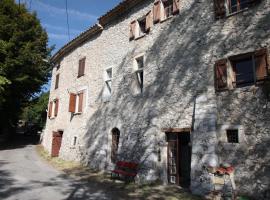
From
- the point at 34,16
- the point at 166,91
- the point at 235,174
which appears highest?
the point at 34,16

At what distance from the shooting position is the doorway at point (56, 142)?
1814 centimetres

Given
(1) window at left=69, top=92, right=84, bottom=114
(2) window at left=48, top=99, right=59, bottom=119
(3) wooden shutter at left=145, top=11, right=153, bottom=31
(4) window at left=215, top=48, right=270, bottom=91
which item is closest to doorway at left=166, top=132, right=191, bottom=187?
(4) window at left=215, top=48, right=270, bottom=91

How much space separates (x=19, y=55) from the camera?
60.3 ft

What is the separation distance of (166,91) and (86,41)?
856 centimetres

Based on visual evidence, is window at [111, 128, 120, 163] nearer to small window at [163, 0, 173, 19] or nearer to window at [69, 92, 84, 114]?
window at [69, 92, 84, 114]

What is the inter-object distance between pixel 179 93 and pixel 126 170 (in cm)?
423

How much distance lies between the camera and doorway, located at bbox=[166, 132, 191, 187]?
9.68m

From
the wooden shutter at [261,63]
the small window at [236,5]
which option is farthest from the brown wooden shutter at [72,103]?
the wooden shutter at [261,63]

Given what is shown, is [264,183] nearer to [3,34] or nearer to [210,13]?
[210,13]

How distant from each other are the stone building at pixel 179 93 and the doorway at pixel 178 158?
0.04 m

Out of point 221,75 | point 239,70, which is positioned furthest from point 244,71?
point 221,75

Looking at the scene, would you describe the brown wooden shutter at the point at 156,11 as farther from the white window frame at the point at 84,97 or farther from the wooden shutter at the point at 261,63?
the white window frame at the point at 84,97

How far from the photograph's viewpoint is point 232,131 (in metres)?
8.04

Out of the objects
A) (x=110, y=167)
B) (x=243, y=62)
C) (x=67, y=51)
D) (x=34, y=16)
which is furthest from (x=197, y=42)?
(x=34, y=16)
